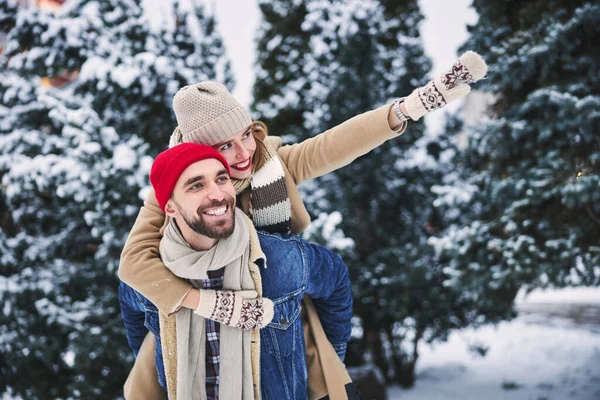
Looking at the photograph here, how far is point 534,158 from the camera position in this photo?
4.25 meters

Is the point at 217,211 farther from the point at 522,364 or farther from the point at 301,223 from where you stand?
the point at 522,364

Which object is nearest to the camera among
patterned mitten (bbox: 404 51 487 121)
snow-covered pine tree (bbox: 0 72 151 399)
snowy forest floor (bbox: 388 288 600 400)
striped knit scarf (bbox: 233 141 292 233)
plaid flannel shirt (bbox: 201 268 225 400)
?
patterned mitten (bbox: 404 51 487 121)

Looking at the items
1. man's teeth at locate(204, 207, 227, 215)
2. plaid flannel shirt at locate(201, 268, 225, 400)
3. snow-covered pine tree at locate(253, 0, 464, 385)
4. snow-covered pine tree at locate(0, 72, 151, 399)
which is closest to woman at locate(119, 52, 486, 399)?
plaid flannel shirt at locate(201, 268, 225, 400)

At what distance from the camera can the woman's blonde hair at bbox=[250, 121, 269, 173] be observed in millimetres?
1832

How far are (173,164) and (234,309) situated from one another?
530 mm

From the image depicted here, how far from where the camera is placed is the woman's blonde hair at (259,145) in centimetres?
183

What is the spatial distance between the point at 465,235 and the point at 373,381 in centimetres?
212

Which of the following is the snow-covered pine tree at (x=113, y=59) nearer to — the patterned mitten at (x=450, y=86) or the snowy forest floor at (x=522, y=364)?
the patterned mitten at (x=450, y=86)

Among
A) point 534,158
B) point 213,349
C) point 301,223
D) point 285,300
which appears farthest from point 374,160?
point 213,349

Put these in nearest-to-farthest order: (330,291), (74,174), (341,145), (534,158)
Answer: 1. (341,145)
2. (330,291)
3. (74,174)
4. (534,158)

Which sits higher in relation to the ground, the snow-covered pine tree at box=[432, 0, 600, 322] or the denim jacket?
the snow-covered pine tree at box=[432, 0, 600, 322]

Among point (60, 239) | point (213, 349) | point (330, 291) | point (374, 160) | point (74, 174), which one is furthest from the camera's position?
point (374, 160)

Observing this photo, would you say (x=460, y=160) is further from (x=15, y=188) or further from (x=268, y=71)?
(x=15, y=188)

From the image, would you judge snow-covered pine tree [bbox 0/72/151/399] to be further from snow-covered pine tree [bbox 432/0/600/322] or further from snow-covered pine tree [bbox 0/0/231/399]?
snow-covered pine tree [bbox 432/0/600/322]
